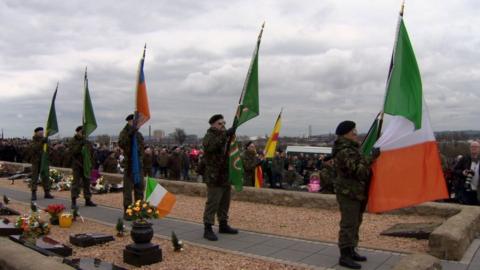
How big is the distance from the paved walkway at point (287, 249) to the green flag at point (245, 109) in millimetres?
928

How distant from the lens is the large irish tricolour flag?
18.8 ft

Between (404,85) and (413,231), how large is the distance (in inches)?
109

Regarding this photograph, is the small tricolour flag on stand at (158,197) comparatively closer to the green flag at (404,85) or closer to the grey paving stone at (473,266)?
the green flag at (404,85)

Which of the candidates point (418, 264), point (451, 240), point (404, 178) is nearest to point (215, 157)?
point (404, 178)

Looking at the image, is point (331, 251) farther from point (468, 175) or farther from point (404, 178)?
point (468, 175)

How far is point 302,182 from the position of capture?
57.9 ft

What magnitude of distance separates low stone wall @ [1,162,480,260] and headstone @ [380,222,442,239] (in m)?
0.37

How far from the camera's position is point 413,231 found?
740 centimetres

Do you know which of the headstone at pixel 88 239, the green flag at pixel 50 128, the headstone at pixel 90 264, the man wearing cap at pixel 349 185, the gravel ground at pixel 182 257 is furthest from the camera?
the green flag at pixel 50 128

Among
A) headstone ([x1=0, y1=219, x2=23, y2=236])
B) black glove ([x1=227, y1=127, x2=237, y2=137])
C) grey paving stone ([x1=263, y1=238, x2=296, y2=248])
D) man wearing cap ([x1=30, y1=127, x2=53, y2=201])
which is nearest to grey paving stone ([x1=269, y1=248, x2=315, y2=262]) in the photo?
grey paving stone ([x1=263, y1=238, x2=296, y2=248])

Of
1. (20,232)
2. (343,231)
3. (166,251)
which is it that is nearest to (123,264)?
(166,251)

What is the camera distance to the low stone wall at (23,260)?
4.75 metres

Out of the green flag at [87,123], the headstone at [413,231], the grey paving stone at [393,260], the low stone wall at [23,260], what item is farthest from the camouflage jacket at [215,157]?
the green flag at [87,123]

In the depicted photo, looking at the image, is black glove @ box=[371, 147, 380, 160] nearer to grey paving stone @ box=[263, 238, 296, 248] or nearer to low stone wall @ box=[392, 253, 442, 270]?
low stone wall @ box=[392, 253, 442, 270]
